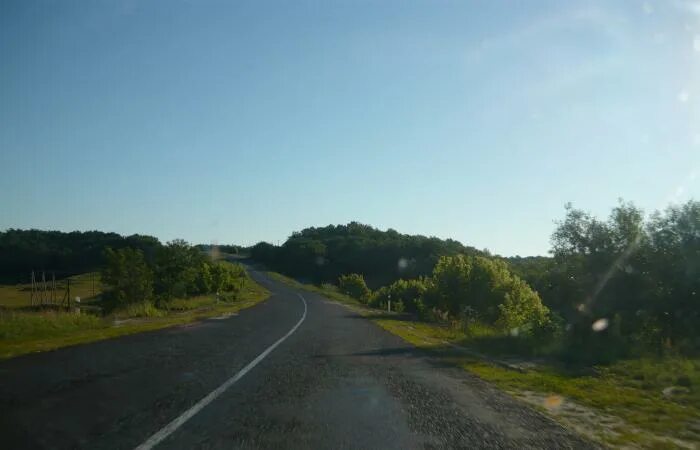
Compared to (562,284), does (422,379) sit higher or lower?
lower

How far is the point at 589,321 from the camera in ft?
75.5

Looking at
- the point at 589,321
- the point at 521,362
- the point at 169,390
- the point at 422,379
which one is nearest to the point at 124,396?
the point at 169,390

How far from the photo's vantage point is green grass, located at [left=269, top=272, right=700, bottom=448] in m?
8.93

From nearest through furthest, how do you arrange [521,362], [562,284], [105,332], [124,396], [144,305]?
[124,396] < [521,362] < [105,332] < [562,284] < [144,305]

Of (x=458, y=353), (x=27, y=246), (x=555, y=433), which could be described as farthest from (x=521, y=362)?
(x=27, y=246)

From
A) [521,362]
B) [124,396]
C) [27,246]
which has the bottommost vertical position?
[521,362]

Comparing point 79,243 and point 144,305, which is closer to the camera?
point 144,305

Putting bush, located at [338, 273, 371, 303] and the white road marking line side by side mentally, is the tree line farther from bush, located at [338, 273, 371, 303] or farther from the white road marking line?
bush, located at [338, 273, 371, 303]

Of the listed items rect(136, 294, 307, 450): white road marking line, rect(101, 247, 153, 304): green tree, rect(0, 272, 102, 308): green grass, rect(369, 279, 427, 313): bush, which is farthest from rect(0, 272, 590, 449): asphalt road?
rect(0, 272, 102, 308): green grass

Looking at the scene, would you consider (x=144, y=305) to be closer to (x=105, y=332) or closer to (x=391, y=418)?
(x=105, y=332)

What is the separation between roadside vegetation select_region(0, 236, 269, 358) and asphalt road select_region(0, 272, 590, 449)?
4.58 metres

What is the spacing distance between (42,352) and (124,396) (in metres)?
7.43

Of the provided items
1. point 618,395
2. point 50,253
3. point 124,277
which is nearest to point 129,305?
point 124,277

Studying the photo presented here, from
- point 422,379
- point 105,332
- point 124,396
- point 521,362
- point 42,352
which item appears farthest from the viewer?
point 105,332
